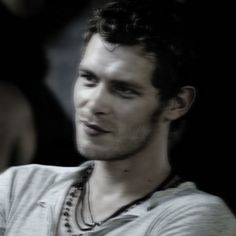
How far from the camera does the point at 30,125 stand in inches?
68.6

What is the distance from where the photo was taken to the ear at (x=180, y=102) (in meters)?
1.37

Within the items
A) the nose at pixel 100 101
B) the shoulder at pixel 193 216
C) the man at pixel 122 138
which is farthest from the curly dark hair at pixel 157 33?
the shoulder at pixel 193 216

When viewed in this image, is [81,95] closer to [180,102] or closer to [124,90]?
[124,90]

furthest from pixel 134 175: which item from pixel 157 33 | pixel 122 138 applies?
pixel 157 33

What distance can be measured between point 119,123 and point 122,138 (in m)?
0.03

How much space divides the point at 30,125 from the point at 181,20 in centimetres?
60

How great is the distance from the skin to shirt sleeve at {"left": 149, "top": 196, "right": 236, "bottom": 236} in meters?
0.11

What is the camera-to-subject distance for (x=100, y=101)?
4.22 ft

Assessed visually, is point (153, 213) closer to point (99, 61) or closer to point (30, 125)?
point (99, 61)

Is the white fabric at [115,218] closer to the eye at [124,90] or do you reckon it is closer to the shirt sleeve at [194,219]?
the shirt sleeve at [194,219]

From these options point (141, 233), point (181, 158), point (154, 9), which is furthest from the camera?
point (181, 158)

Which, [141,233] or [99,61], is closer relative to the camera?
[141,233]

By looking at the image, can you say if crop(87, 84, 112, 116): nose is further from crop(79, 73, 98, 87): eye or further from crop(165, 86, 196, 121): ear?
crop(165, 86, 196, 121): ear

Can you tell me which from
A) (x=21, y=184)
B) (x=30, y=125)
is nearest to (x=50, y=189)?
(x=21, y=184)
